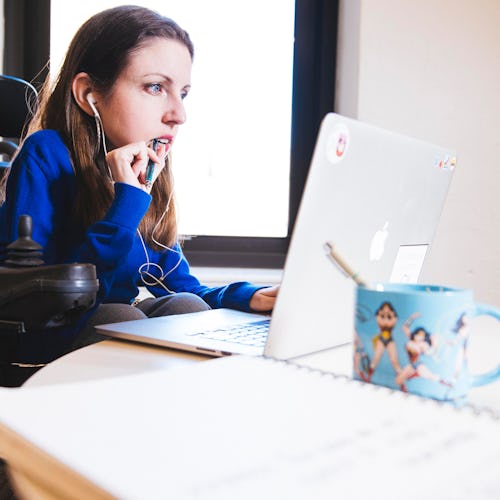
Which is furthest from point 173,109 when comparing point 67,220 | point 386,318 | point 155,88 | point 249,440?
point 249,440

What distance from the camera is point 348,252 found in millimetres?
604

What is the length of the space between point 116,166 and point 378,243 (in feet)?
1.82

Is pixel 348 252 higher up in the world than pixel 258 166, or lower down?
lower down

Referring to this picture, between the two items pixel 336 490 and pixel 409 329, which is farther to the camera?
pixel 409 329

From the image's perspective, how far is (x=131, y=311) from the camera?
35.5 inches

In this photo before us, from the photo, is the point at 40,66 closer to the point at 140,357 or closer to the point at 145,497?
the point at 140,357

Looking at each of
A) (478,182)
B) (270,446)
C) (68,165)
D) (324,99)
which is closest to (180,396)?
(270,446)

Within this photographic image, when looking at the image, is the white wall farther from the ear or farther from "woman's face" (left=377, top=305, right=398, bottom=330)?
"woman's face" (left=377, top=305, right=398, bottom=330)

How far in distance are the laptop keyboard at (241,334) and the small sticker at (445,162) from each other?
295 millimetres

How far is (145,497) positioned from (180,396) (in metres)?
0.15

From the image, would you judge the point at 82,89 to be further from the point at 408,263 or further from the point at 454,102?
the point at 454,102

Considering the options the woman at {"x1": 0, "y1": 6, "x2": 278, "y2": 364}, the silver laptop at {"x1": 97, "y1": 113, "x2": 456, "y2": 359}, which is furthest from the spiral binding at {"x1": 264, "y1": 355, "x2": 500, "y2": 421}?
the woman at {"x1": 0, "y1": 6, "x2": 278, "y2": 364}

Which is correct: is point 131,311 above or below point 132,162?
below

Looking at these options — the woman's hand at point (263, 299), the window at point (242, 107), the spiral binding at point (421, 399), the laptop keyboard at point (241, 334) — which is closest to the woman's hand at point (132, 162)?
the woman's hand at point (263, 299)
